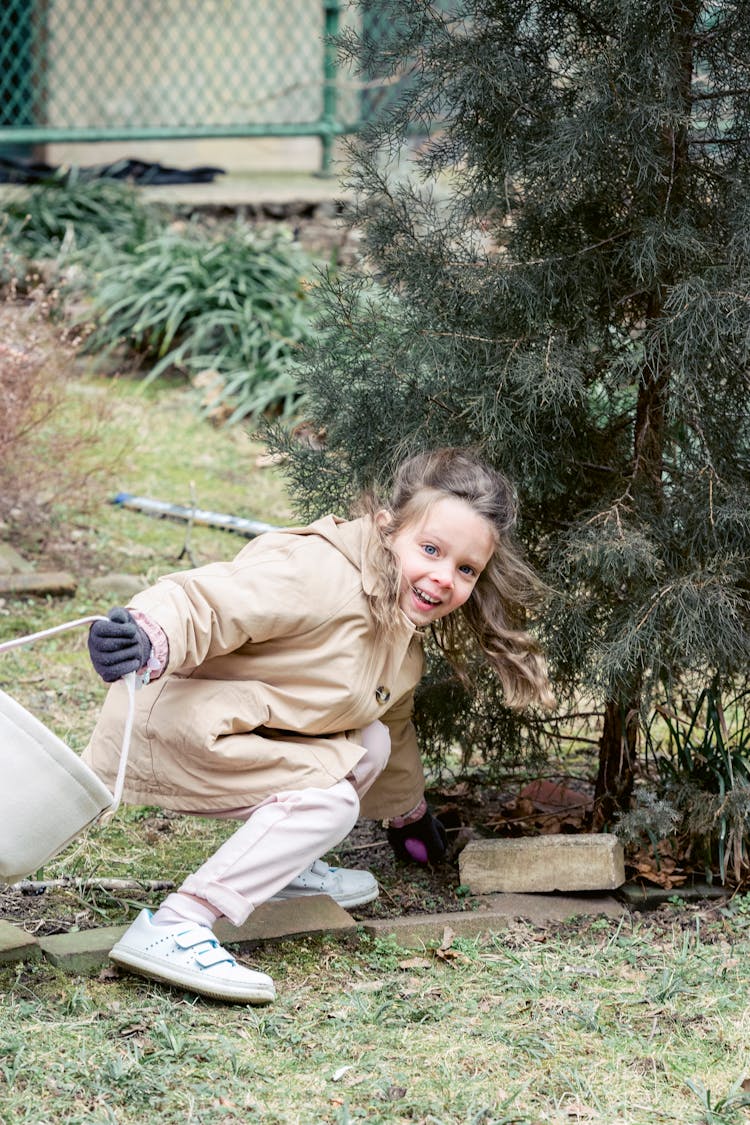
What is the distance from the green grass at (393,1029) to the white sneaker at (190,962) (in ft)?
0.13

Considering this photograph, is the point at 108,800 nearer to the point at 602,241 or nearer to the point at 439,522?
the point at 439,522

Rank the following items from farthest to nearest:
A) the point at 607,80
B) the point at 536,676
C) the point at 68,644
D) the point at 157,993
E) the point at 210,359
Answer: the point at 210,359 → the point at 68,644 → the point at 536,676 → the point at 607,80 → the point at 157,993

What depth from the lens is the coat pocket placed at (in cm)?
270

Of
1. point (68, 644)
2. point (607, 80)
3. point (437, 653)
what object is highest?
point (607, 80)

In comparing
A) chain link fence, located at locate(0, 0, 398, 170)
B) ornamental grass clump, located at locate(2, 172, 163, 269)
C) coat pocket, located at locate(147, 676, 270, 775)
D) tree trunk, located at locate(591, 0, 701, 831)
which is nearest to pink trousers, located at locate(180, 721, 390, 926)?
coat pocket, located at locate(147, 676, 270, 775)

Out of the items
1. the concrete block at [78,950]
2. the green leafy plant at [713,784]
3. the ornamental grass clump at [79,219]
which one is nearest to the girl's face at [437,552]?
the green leafy plant at [713,784]

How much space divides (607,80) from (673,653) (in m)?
1.26

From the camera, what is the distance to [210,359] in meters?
7.76

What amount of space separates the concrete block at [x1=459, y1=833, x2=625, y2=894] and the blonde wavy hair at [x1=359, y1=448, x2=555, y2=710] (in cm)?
38

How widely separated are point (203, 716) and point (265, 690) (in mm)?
145

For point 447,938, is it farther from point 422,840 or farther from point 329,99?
point 329,99

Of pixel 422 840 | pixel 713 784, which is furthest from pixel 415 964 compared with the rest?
pixel 713 784

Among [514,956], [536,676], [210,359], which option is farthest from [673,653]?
[210,359]

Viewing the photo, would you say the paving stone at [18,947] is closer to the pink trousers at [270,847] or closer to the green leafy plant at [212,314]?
the pink trousers at [270,847]
